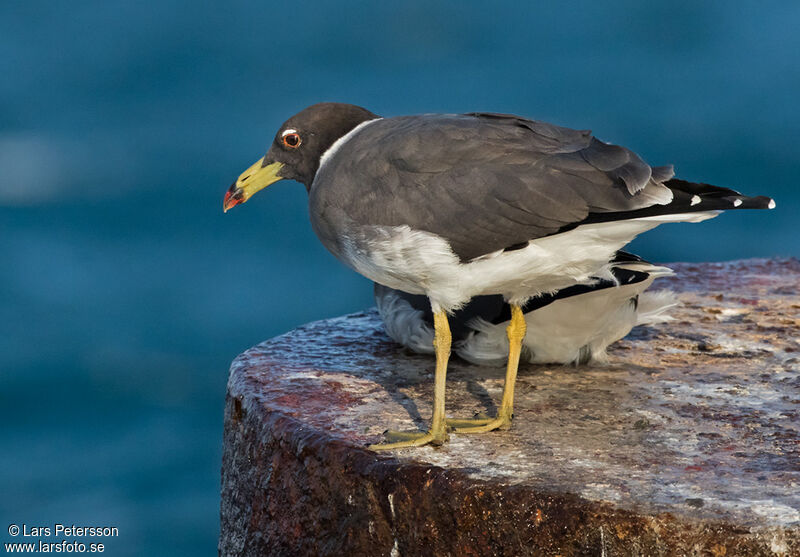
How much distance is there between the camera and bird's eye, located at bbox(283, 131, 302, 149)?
557 centimetres

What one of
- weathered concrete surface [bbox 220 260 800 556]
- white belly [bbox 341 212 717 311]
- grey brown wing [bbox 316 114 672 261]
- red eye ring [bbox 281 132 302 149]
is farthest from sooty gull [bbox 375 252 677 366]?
red eye ring [bbox 281 132 302 149]

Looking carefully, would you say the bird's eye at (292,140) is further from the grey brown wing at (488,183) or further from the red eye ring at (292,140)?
the grey brown wing at (488,183)

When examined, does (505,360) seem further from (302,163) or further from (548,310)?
(302,163)

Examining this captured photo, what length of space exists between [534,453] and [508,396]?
549 millimetres

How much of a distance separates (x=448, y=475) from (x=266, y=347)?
2249mm

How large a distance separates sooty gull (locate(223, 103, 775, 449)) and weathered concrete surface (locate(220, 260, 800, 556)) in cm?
31

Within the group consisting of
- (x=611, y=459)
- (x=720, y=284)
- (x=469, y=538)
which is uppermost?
(x=720, y=284)

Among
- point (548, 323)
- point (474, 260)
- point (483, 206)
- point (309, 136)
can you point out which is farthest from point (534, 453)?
point (309, 136)

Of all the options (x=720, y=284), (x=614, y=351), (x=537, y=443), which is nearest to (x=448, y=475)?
(x=537, y=443)

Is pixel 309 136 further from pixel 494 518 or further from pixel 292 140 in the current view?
pixel 494 518

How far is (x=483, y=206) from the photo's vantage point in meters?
4.76

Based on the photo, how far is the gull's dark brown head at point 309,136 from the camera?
554 centimetres

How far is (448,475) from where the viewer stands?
4445 millimetres

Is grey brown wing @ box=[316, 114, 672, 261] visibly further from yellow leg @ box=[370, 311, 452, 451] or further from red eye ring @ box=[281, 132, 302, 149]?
red eye ring @ box=[281, 132, 302, 149]
